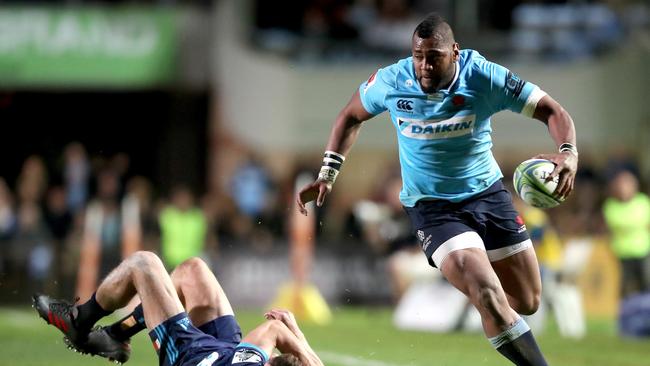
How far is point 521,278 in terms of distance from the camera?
804 cm

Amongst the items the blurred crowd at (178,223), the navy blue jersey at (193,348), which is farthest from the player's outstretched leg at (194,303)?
the blurred crowd at (178,223)

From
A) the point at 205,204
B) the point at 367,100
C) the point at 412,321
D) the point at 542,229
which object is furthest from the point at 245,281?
the point at 367,100

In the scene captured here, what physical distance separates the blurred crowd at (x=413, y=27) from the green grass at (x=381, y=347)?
21.7ft

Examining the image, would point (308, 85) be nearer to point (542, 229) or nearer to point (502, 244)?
point (542, 229)

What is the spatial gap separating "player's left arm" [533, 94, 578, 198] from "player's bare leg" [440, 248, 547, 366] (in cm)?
66

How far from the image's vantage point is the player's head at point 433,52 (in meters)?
7.41

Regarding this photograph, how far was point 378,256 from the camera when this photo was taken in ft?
61.8

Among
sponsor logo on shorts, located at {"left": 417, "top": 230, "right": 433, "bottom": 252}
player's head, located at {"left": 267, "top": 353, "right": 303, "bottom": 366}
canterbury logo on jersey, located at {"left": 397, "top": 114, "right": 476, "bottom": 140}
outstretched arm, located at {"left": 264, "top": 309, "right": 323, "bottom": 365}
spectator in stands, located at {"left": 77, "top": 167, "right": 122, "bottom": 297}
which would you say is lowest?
spectator in stands, located at {"left": 77, "top": 167, "right": 122, "bottom": 297}

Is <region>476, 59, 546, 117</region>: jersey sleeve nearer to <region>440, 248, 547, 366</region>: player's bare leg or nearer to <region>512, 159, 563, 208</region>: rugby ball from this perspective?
<region>512, 159, 563, 208</region>: rugby ball

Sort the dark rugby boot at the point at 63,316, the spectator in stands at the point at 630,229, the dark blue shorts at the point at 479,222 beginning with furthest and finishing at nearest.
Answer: the spectator in stands at the point at 630,229
the dark blue shorts at the point at 479,222
the dark rugby boot at the point at 63,316

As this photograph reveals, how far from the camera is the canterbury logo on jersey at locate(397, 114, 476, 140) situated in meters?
7.71

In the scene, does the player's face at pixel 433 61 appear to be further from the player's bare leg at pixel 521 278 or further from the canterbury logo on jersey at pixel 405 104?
the player's bare leg at pixel 521 278

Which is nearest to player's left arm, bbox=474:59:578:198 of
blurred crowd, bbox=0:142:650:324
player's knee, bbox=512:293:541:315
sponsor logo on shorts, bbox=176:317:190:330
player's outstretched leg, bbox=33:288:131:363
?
player's knee, bbox=512:293:541:315

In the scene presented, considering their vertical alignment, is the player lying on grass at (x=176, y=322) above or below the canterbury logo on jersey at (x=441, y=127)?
below
